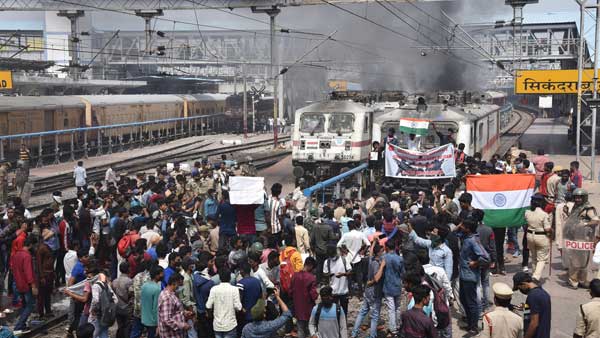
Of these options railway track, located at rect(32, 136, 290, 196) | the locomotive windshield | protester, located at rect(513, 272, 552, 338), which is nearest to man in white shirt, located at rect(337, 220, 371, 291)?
protester, located at rect(513, 272, 552, 338)

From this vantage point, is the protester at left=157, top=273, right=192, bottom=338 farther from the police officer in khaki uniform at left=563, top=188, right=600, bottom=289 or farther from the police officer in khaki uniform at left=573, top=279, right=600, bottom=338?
the police officer in khaki uniform at left=563, top=188, right=600, bottom=289

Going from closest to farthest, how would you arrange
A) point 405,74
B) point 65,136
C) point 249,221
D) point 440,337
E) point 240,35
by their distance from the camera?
point 440,337 → point 249,221 → point 65,136 → point 405,74 → point 240,35

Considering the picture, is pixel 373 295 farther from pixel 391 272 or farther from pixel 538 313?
pixel 538 313

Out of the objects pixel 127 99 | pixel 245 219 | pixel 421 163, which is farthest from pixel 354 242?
pixel 127 99

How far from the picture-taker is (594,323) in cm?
648

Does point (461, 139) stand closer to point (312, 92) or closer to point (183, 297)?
point (183, 297)

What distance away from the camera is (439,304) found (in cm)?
748

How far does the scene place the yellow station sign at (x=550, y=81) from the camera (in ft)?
93.0

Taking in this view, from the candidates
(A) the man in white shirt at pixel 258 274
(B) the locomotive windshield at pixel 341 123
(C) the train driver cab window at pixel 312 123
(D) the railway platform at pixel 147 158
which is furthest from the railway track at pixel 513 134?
(A) the man in white shirt at pixel 258 274

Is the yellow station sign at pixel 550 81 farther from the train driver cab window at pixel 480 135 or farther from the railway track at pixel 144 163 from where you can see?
the railway track at pixel 144 163

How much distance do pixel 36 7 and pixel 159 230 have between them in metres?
27.9

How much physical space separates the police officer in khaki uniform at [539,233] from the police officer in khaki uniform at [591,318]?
396cm

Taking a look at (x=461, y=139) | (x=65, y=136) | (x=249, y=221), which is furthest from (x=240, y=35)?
(x=249, y=221)

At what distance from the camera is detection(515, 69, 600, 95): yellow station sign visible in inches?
1117
